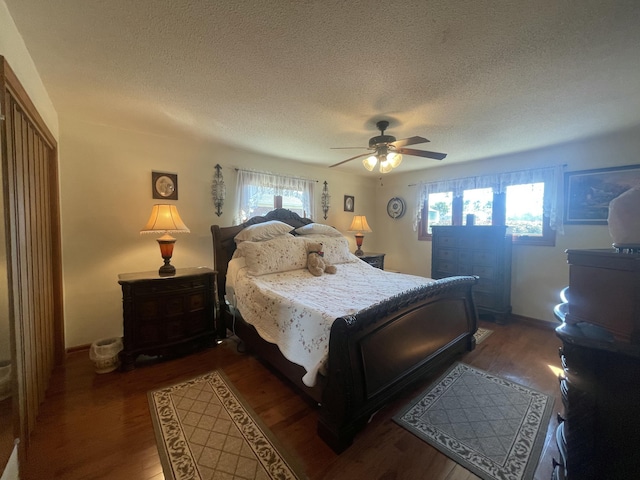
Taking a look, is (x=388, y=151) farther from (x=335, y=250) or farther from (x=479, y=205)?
(x=479, y=205)

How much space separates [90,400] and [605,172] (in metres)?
5.38

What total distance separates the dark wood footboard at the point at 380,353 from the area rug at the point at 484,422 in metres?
0.20

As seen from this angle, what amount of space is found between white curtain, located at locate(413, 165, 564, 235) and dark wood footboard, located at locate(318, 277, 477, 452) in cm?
215

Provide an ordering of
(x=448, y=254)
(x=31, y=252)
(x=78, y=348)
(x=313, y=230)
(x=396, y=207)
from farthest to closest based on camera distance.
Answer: (x=396, y=207)
(x=448, y=254)
(x=313, y=230)
(x=78, y=348)
(x=31, y=252)

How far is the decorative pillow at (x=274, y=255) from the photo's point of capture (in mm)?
2670

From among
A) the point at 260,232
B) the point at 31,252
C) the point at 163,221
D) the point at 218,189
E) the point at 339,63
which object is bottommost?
the point at 31,252

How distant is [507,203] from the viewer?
3688mm

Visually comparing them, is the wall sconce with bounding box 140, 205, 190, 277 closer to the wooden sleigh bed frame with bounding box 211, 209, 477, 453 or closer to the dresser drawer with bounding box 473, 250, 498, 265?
the wooden sleigh bed frame with bounding box 211, 209, 477, 453

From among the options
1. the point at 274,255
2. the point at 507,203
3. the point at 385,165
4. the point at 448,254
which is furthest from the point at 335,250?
the point at 507,203

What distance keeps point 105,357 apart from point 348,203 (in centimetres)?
391

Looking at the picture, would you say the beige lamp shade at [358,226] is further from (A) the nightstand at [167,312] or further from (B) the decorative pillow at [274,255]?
(A) the nightstand at [167,312]

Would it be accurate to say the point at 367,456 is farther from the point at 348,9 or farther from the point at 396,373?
the point at 348,9

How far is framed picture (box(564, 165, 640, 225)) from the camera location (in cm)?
282

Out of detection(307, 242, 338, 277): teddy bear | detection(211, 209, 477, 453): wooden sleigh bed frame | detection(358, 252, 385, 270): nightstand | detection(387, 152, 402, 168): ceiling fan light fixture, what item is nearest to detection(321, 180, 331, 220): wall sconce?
detection(358, 252, 385, 270): nightstand
